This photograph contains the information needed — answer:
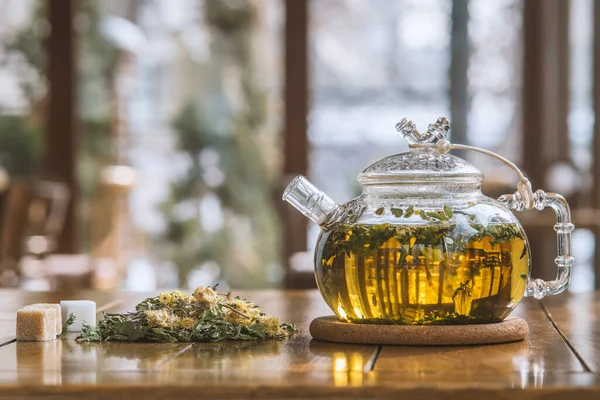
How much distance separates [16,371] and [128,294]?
38.1 inches

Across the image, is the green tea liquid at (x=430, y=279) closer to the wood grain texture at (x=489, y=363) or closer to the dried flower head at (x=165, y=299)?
the wood grain texture at (x=489, y=363)

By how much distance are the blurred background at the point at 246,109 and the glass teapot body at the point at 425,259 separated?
3.93 metres

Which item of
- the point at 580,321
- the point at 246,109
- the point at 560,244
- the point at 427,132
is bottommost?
the point at 580,321

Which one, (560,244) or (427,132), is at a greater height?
(427,132)

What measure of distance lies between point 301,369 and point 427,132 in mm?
383

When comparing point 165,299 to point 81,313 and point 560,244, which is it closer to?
point 81,313

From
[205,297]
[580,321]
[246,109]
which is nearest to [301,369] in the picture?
[205,297]

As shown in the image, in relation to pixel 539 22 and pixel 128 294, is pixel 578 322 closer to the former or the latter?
pixel 128 294

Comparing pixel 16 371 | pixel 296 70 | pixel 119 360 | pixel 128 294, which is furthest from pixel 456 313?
pixel 296 70

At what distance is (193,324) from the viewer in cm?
115

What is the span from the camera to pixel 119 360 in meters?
0.97

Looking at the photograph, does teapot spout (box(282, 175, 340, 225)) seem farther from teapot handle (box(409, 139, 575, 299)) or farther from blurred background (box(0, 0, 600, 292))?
blurred background (box(0, 0, 600, 292))

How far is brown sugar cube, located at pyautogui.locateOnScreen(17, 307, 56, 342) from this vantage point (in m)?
1.14

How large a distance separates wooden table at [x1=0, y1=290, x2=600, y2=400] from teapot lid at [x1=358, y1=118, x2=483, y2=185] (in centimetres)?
19
